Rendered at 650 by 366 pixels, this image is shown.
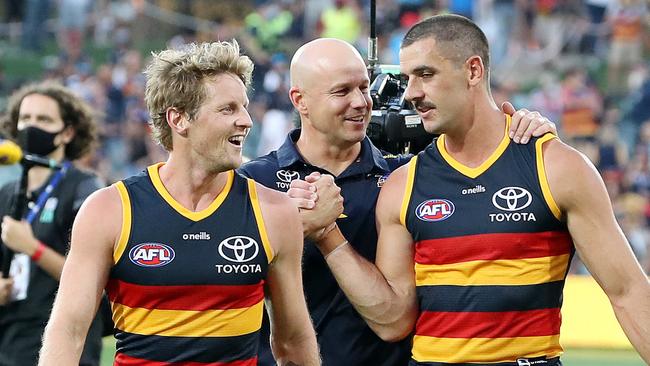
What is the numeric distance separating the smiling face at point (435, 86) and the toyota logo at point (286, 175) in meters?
0.79

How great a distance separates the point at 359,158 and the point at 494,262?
37.3 inches

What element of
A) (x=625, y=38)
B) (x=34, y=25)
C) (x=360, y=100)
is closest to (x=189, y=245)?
(x=360, y=100)

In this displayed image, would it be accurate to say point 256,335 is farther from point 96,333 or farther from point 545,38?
point 545,38

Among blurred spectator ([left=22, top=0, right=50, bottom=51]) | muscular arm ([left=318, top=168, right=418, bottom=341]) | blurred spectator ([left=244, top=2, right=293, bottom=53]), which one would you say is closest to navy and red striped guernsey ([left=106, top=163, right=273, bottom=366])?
muscular arm ([left=318, top=168, right=418, bottom=341])

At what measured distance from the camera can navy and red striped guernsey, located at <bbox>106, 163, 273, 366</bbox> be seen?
4465 mm

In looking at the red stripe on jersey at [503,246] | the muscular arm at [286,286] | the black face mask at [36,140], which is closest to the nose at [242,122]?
the muscular arm at [286,286]

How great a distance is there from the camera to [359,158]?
18.3 ft

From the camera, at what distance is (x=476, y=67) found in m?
5.06

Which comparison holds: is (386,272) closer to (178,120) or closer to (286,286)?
(286,286)

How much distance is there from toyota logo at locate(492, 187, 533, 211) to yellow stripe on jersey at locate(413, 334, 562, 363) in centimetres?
51

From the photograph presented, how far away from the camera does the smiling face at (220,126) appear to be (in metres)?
4.59

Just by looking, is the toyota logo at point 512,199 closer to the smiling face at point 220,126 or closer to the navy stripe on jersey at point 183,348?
the smiling face at point 220,126

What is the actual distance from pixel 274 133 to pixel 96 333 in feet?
33.2

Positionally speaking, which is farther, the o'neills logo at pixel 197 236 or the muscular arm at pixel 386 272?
the muscular arm at pixel 386 272
